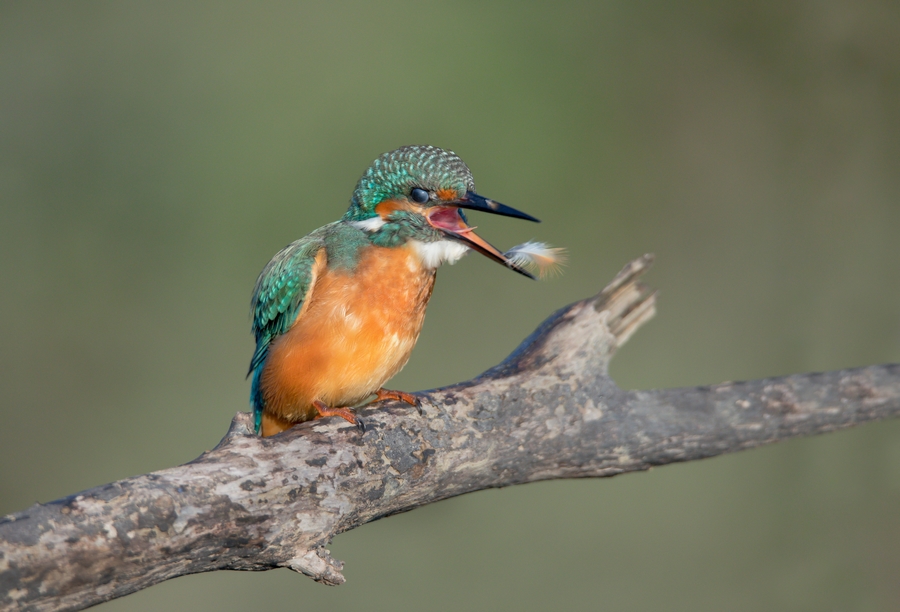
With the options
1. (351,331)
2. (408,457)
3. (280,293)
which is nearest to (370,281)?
(351,331)

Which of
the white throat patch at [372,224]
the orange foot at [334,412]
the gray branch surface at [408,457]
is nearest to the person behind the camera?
the gray branch surface at [408,457]

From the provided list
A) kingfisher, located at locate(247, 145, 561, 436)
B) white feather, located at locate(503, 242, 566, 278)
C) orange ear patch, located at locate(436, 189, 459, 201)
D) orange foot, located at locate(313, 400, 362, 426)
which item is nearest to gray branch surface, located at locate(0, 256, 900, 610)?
orange foot, located at locate(313, 400, 362, 426)

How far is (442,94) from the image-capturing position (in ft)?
12.1

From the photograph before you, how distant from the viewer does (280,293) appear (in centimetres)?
173

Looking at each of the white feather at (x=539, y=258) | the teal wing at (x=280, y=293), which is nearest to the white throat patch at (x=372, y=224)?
the teal wing at (x=280, y=293)

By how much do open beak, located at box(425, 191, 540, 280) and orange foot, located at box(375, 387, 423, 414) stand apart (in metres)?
0.37

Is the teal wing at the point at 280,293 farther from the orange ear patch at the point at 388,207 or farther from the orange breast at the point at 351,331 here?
the orange ear patch at the point at 388,207

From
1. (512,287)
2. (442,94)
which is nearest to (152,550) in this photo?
(512,287)

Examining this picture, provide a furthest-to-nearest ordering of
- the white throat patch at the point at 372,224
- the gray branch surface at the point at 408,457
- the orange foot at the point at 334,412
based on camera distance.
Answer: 1. the white throat patch at the point at 372,224
2. the orange foot at the point at 334,412
3. the gray branch surface at the point at 408,457

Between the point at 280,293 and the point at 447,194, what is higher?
the point at 447,194

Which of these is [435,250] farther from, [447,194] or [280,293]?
[280,293]

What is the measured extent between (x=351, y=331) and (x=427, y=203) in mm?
327

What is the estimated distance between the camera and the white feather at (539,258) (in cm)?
178

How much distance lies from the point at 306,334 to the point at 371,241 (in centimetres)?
25
